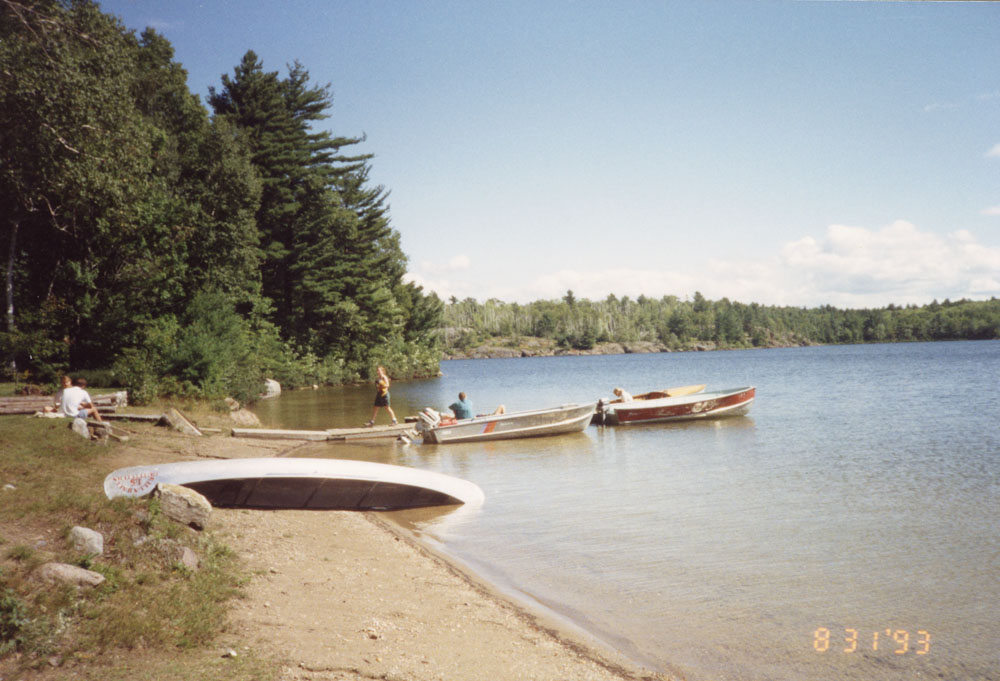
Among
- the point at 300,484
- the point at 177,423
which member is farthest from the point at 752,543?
the point at 177,423

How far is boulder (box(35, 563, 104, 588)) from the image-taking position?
16.2ft

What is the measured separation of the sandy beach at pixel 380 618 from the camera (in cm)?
493

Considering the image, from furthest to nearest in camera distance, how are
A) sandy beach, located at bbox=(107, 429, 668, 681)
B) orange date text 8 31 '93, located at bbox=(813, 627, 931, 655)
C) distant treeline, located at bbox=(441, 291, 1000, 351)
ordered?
distant treeline, located at bbox=(441, 291, 1000, 351), orange date text 8 31 '93, located at bbox=(813, 627, 931, 655), sandy beach, located at bbox=(107, 429, 668, 681)

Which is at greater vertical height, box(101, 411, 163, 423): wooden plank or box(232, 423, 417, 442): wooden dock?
box(101, 411, 163, 423): wooden plank

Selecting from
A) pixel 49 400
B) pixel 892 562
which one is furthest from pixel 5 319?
pixel 892 562

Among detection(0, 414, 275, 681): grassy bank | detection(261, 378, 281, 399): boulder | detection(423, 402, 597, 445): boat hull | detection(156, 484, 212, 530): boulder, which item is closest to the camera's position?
detection(0, 414, 275, 681): grassy bank

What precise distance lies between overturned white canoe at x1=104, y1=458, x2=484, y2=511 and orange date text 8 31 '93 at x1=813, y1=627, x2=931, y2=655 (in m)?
6.45

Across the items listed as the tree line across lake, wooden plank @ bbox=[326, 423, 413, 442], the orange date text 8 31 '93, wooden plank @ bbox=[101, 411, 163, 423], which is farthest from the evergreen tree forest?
the orange date text 8 31 '93

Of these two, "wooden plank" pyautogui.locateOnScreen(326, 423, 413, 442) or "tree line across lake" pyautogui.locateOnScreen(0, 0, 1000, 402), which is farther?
"wooden plank" pyautogui.locateOnScreen(326, 423, 413, 442)

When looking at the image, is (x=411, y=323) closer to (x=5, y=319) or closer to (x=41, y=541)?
(x=5, y=319)

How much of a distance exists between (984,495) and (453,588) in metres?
10.9

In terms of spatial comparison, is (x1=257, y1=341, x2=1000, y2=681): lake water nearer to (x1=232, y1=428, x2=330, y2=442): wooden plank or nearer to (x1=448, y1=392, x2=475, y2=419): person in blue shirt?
(x1=232, y1=428, x2=330, y2=442): wooden plank

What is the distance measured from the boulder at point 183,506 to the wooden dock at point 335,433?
10.8 m

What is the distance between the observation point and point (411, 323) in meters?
62.5
